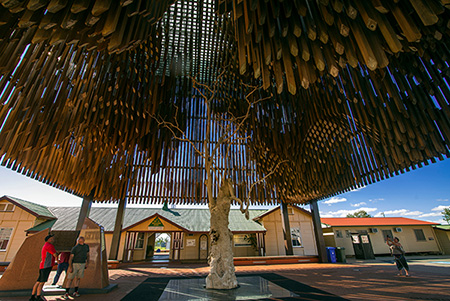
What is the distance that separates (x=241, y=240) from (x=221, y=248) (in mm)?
12152

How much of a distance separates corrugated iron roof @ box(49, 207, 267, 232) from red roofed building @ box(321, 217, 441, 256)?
7122mm

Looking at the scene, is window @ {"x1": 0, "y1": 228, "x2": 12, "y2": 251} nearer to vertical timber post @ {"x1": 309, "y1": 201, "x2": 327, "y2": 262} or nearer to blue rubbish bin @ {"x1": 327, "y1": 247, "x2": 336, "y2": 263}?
vertical timber post @ {"x1": 309, "y1": 201, "x2": 327, "y2": 262}

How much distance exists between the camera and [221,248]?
584 cm

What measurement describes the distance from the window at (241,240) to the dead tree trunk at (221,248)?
11.6 metres

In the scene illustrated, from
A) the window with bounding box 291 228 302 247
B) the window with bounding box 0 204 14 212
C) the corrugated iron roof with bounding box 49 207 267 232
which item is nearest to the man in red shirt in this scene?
the corrugated iron roof with bounding box 49 207 267 232

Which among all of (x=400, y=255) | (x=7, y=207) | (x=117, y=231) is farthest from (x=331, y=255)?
(x=7, y=207)

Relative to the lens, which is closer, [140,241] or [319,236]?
[319,236]

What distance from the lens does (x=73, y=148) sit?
22.5ft

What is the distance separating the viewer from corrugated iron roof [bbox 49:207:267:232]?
52.9 feet

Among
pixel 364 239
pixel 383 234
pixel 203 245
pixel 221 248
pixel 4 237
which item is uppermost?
pixel 4 237

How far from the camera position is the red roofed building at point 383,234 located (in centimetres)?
1806

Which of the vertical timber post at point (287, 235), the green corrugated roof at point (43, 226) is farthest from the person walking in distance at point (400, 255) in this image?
the green corrugated roof at point (43, 226)

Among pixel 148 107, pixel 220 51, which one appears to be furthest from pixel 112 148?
pixel 220 51

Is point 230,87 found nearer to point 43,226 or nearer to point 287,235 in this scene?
point 287,235
